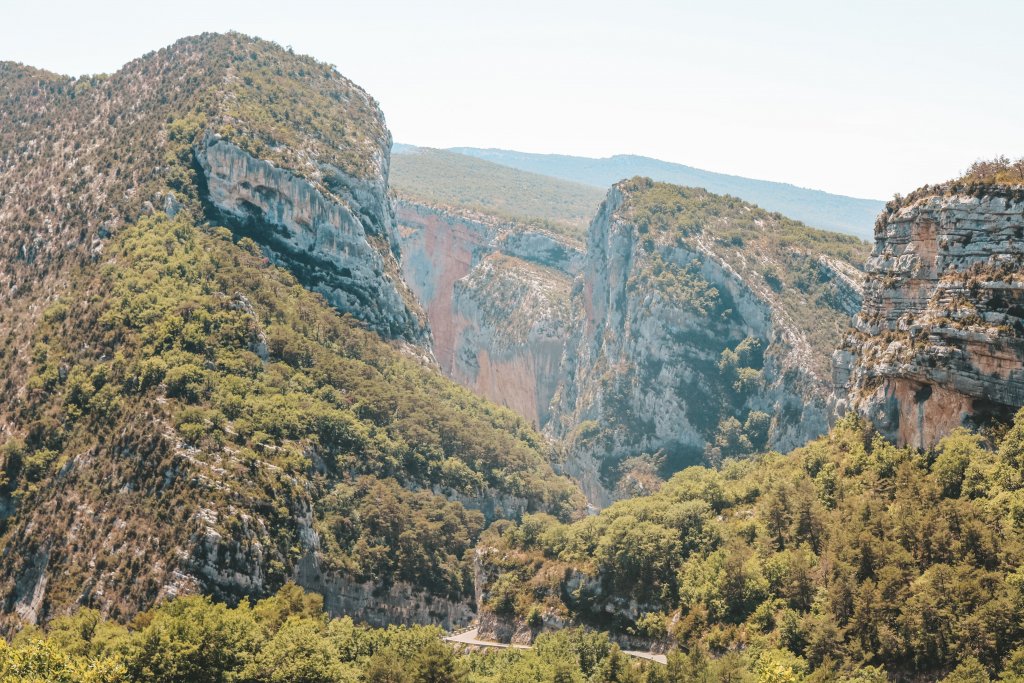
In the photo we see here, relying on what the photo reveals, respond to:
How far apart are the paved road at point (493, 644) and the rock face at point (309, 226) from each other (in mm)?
67460

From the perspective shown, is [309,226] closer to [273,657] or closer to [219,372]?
[219,372]

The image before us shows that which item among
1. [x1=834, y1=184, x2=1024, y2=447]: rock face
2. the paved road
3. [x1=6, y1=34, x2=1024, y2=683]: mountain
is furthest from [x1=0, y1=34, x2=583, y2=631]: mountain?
[x1=834, y1=184, x2=1024, y2=447]: rock face

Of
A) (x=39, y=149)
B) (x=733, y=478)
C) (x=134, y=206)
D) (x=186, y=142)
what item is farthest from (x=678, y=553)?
(x=39, y=149)

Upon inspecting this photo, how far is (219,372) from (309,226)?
45994 millimetres

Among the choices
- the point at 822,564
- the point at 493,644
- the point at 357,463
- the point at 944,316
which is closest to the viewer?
the point at 822,564

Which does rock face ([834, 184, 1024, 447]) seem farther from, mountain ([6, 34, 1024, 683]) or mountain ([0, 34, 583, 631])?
mountain ([0, 34, 583, 631])

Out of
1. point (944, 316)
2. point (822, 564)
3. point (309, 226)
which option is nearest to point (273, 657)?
point (822, 564)

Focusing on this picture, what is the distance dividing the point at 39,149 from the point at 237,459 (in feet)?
254

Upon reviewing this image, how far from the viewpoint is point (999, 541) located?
70438 millimetres

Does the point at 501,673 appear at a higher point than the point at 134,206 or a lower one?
lower

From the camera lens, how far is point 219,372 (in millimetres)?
120062

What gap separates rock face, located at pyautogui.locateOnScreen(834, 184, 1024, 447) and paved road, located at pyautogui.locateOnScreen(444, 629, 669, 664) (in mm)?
26298

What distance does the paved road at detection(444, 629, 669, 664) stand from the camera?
8388 cm

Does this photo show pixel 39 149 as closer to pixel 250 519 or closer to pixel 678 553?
pixel 250 519
